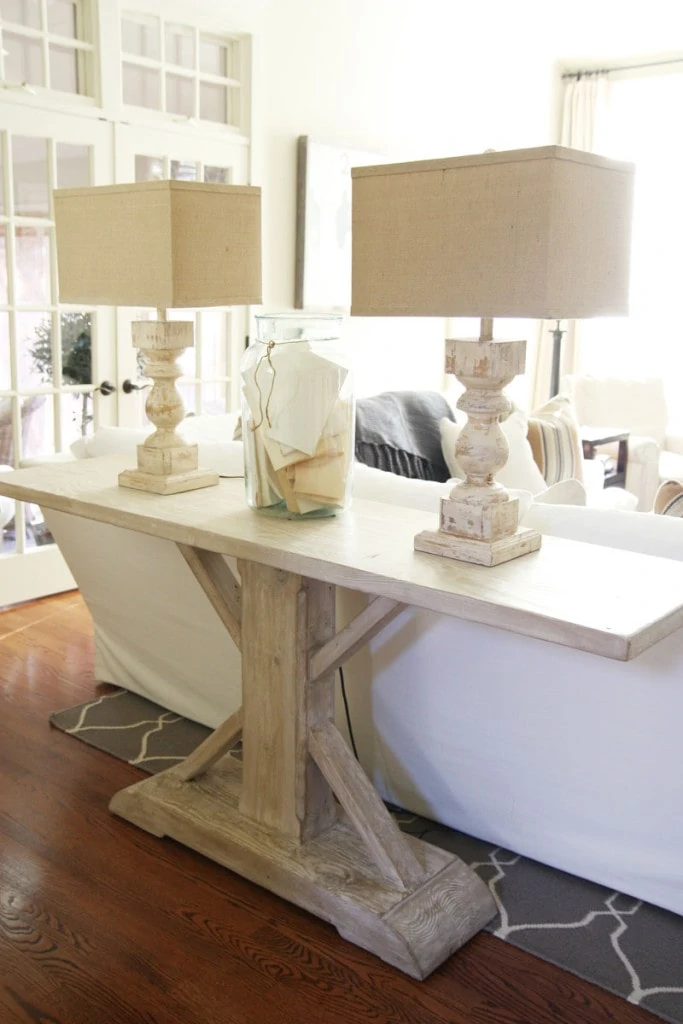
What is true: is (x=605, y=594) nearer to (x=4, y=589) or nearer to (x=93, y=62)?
(x=4, y=589)

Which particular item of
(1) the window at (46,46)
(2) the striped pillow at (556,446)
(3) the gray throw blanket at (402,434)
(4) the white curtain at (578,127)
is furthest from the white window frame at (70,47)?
(4) the white curtain at (578,127)

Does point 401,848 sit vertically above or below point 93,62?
below

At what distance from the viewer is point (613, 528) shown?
1925 mm

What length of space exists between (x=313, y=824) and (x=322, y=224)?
11.8 ft

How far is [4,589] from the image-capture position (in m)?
3.79

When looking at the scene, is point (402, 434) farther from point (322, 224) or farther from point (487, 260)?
point (322, 224)

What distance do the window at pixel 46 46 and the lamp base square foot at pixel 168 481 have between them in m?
2.10

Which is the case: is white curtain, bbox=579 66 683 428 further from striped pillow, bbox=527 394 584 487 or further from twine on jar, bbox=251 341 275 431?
twine on jar, bbox=251 341 275 431

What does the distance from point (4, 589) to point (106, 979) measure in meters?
2.28

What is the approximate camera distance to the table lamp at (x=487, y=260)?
148cm

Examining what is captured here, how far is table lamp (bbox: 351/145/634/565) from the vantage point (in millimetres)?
1483

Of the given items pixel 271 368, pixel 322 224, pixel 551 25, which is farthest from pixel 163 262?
pixel 551 25

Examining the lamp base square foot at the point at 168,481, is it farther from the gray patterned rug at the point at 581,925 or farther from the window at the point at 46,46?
the window at the point at 46,46

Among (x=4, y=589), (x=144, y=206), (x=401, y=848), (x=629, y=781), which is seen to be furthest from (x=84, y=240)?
(x=4, y=589)
